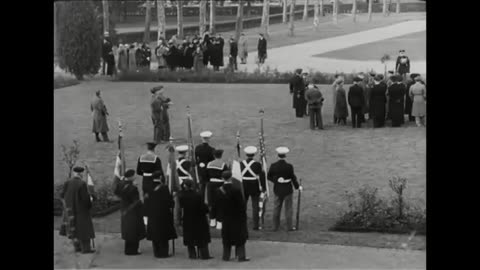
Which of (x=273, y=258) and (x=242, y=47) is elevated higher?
(x=242, y=47)

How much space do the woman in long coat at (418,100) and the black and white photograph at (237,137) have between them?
3cm

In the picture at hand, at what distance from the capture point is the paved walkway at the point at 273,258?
13812 millimetres

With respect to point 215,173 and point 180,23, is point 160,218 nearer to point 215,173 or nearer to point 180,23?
point 215,173

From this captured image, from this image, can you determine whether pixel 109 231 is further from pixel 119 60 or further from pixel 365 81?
pixel 365 81

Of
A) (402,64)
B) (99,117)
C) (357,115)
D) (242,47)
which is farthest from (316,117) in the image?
(242,47)

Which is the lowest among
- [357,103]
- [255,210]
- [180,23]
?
[255,210]

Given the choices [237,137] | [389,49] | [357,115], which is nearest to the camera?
[237,137]

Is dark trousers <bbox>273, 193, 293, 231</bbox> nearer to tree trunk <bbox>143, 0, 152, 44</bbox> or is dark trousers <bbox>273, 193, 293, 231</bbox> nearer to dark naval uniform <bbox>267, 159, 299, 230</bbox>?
dark naval uniform <bbox>267, 159, 299, 230</bbox>

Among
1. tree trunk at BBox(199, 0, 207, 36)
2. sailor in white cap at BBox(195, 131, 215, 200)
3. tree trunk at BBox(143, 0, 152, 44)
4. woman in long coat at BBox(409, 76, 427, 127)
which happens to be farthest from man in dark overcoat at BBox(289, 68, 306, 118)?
sailor in white cap at BBox(195, 131, 215, 200)

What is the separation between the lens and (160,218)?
46.5 feet

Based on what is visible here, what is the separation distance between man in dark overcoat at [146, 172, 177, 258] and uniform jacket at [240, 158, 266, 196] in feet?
4.09

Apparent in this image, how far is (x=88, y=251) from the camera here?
1451 centimetres

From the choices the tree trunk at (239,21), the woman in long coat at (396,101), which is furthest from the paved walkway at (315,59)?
the woman in long coat at (396,101)

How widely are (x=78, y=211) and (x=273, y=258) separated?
2.87 meters
